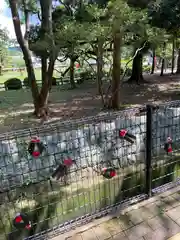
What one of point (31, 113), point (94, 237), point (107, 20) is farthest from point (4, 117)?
point (94, 237)

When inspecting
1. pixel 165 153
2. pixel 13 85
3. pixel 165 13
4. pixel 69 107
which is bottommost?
pixel 165 153

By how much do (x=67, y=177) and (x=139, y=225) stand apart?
3.73 feet

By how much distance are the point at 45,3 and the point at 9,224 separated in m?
4.71

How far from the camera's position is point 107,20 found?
4.41 metres

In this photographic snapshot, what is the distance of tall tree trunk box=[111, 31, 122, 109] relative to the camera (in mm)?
4959

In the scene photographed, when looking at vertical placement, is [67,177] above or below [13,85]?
below

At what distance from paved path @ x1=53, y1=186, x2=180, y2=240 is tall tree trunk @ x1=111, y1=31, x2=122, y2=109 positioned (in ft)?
12.9

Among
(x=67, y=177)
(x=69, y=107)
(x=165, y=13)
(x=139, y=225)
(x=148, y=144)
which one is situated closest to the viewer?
(x=139, y=225)

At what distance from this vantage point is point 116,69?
5496mm

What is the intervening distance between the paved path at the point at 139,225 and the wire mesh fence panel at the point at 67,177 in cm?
41

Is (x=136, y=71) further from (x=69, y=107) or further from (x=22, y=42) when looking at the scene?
(x=22, y=42)

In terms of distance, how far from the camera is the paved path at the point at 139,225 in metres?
1.40

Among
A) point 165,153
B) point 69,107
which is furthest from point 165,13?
point 165,153

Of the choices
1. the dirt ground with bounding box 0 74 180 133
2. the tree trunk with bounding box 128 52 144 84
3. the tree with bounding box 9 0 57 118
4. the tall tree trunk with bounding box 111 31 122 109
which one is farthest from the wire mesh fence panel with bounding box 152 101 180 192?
the tree trunk with bounding box 128 52 144 84
